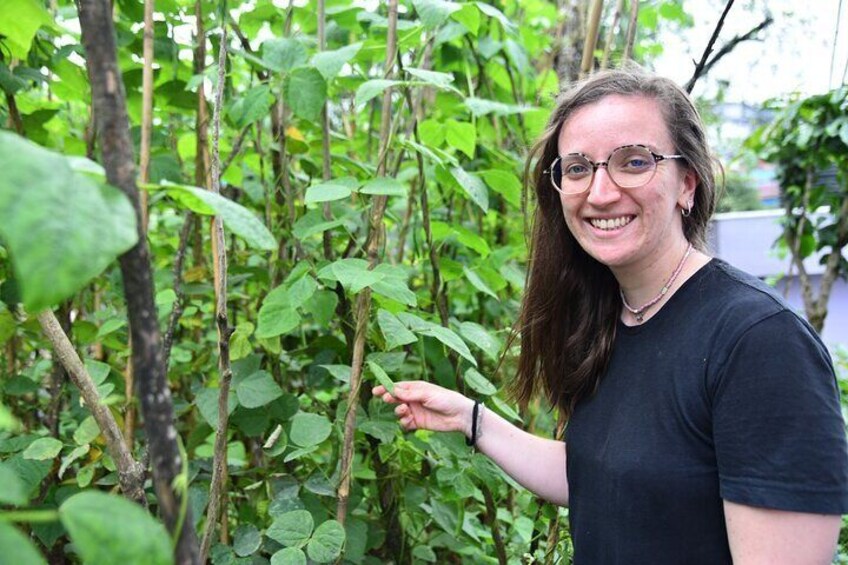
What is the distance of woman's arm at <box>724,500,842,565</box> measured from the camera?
104 centimetres

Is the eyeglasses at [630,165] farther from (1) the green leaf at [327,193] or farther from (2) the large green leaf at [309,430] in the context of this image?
(2) the large green leaf at [309,430]

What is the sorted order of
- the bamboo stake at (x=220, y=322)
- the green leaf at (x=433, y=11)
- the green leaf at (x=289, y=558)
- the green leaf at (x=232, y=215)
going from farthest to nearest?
the green leaf at (x=433, y=11), the green leaf at (x=289, y=558), the bamboo stake at (x=220, y=322), the green leaf at (x=232, y=215)

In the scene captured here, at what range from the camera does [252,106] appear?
140 centimetres

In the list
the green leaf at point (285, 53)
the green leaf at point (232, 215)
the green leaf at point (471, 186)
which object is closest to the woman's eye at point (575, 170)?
the green leaf at point (471, 186)

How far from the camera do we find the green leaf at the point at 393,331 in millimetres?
1208

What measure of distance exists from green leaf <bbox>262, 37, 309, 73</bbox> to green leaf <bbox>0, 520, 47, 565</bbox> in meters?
1.06

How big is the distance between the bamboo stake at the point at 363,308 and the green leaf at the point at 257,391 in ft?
0.41

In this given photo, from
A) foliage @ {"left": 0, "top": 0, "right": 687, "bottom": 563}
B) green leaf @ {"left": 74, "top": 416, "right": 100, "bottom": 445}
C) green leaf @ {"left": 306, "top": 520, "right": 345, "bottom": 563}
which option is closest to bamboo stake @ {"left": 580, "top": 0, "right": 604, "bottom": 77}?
foliage @ {"left": 0, "top": 0, "right": 687, "bottom": 563}

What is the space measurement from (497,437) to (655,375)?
356 mm

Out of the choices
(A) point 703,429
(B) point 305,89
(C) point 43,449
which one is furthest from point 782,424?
(C) point 43,449

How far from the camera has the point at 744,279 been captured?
1201mm

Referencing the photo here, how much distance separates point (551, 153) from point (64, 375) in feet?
3.05

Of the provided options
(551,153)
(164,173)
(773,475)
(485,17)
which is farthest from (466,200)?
(773,475)

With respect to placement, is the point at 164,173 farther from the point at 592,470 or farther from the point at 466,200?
the point at 592,470
